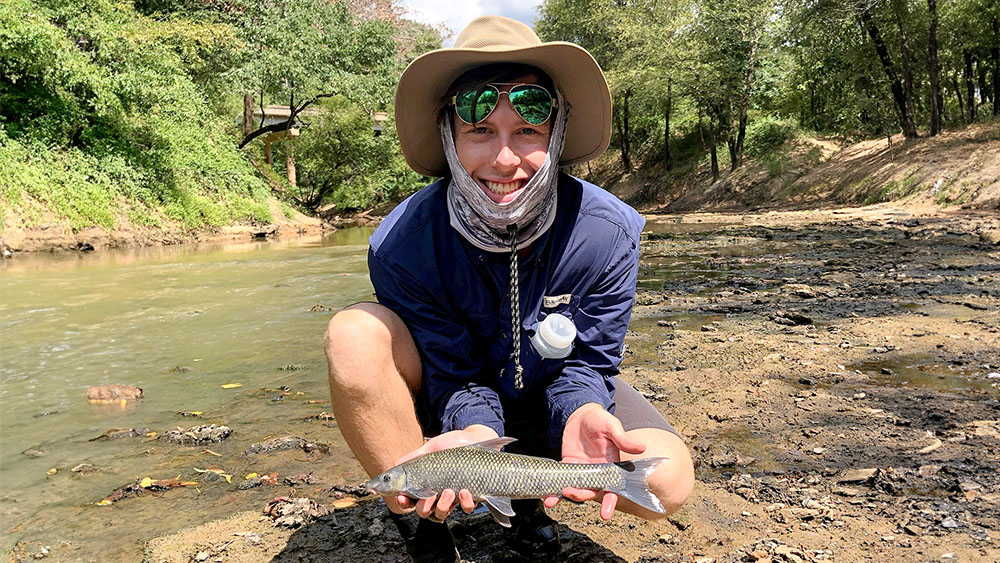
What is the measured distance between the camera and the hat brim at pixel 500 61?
2.67m

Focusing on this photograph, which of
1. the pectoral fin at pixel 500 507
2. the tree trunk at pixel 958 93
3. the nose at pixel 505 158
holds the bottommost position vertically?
the pectoral fin at pixel 500 507

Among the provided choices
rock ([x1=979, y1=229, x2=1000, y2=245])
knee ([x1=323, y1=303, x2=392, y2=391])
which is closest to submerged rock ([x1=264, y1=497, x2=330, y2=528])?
knee ([x1=323, y1=303, x2=392, y2=391])

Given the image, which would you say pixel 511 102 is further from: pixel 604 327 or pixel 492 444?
pixel 492 444

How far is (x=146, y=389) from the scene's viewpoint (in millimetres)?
5215

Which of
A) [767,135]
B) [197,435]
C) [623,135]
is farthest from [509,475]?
[623,135]

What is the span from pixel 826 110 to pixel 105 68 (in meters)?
28.2

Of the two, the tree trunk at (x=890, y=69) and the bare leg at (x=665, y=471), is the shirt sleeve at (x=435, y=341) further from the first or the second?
the tree trunk at (x=890, y=69)

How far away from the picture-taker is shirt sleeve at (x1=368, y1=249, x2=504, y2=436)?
268 cm

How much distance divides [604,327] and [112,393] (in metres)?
3.74

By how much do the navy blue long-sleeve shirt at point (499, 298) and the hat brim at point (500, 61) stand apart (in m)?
0.36

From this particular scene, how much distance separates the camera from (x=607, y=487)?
2.16 m

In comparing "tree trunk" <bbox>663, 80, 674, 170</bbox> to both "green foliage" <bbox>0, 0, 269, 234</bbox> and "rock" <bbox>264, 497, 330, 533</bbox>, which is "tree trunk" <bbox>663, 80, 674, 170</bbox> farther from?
"rock" <bbox>264, 497, 330, 533</bbox>

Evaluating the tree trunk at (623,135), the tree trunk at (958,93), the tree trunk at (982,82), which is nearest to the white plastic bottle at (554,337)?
the tree trunk at (982,82)

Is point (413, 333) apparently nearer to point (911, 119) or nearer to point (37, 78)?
point (37, 78)
